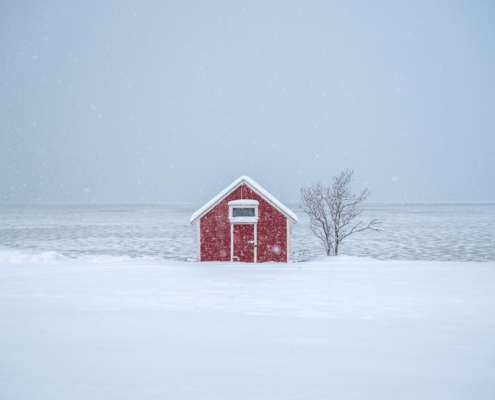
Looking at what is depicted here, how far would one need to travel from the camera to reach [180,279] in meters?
13.1

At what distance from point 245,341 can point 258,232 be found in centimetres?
1346

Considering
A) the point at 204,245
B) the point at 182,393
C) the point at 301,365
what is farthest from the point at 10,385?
the point at 204,245

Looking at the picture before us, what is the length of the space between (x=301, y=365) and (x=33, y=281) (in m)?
10.2

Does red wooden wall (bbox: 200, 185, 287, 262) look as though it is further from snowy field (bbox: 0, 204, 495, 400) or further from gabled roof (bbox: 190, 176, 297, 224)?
snowy field (bbox: 0, 204, 495, 400)

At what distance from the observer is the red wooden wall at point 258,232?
64.3ft

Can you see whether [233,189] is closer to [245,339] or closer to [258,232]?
[258,232]

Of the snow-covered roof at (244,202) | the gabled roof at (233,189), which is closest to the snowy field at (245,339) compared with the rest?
the snow-covered roof at (244,202)

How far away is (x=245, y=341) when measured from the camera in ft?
20.3

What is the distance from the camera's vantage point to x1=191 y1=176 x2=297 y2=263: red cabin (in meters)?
19.6

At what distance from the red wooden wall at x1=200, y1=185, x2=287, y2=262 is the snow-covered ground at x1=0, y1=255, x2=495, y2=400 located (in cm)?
776

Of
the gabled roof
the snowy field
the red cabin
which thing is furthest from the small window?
the snowy field

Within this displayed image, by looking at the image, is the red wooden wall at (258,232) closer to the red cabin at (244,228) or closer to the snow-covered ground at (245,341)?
the red cabin at (244,228)

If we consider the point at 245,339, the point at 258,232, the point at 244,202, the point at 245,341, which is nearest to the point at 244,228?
the point at 258,232

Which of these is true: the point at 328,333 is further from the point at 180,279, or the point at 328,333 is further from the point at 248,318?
the point at 180,279
